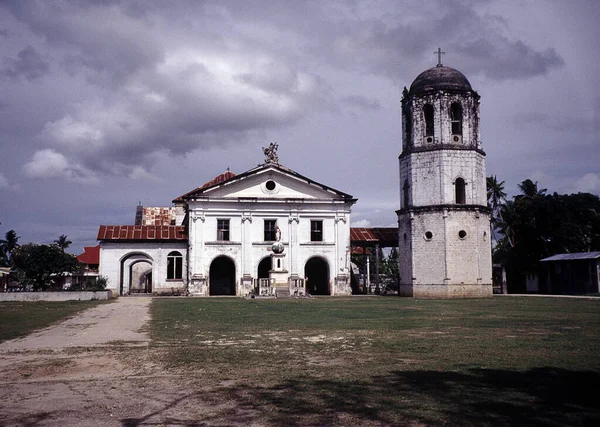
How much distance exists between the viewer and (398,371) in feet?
23.8

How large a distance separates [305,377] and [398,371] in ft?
4.02

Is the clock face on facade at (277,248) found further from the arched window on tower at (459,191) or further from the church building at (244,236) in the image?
the arched window on tower at (459,191)

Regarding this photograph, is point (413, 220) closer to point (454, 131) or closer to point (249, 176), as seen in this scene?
point (454, 131)

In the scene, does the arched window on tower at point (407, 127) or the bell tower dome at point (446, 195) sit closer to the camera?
the bell tower dome at point (446, 195)

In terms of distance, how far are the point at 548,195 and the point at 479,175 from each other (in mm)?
12887

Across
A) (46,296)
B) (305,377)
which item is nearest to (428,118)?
(46,296)

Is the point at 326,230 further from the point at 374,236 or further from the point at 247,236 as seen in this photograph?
the point at 247,236

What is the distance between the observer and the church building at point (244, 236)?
39406mm

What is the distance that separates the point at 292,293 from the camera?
114ft

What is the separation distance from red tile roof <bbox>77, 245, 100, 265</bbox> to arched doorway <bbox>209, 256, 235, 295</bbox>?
2647 cm

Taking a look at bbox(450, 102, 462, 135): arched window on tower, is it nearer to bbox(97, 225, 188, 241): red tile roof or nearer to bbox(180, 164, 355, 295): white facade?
bbox(180, 164, 355, 295): white facade

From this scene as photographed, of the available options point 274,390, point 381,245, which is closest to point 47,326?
point 274,390

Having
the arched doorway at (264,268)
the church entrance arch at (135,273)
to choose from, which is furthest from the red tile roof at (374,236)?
the church entrance arch at (135,273)

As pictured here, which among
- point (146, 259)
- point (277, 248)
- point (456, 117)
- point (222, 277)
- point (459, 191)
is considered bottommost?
point (222, 277)
